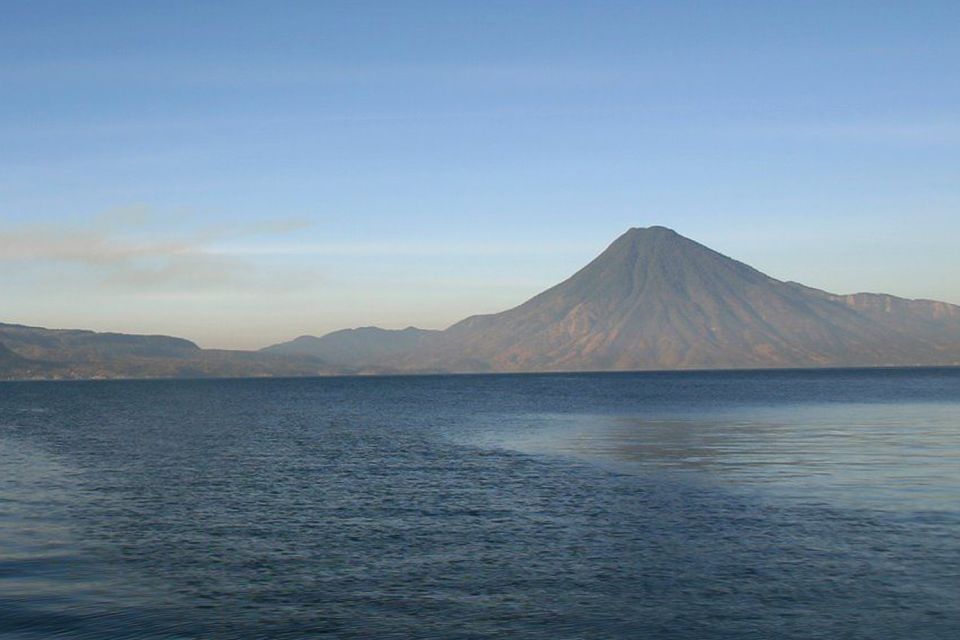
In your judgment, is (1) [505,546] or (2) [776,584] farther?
(1) [505,546]

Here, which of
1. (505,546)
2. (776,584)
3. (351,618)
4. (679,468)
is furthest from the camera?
(679,468)

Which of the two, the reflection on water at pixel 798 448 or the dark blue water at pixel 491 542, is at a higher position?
the reflection on water at pixel 798 448

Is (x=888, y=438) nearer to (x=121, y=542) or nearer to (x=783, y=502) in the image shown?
(x=783, y=502)

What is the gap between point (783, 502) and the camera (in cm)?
3725

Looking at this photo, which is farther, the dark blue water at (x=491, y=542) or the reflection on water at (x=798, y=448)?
the reflection on water at (x=798, y=448)

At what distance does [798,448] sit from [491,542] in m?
35.3

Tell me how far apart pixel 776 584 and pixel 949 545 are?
23.5 feet

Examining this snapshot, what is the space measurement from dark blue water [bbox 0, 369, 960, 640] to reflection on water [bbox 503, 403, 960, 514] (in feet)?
1.07

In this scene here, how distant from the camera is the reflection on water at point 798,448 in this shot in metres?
40.5

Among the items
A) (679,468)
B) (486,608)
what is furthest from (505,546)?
(679,468)

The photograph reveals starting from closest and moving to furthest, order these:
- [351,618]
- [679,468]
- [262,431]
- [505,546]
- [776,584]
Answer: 1. [351,618]
2. [776,584]
3. [505,546]
4. [679,468]
5. [262,431]

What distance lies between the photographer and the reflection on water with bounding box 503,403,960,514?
4053 cm

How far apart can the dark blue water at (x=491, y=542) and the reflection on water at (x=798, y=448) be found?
0.33 m

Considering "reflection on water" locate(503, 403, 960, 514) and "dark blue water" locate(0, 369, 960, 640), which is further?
"reflection on water" locate(503, 403, 960, 514)
